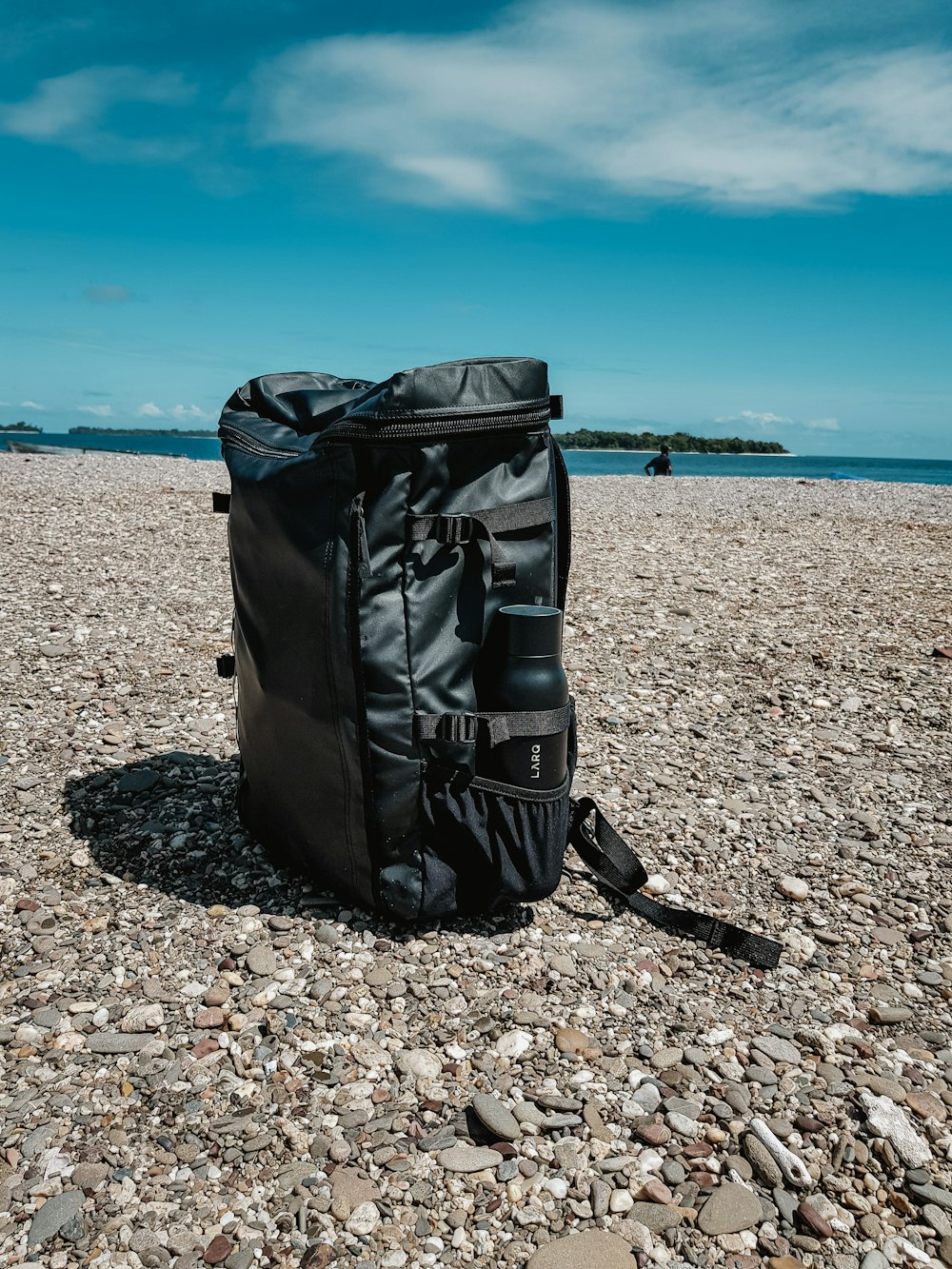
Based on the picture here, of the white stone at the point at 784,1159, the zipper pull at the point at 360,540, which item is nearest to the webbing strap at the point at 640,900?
the white stone at the point at 784,1159

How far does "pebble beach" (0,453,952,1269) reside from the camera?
6.96 feet

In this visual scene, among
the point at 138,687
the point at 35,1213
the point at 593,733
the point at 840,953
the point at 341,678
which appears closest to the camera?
the point at 35,1213

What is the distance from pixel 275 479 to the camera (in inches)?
122

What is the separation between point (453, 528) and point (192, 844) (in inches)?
71.8

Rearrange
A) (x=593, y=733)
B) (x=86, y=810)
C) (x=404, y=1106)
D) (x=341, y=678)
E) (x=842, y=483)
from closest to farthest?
1. (x=404, y=1106)
2. (x=341, y=678)
3. (x=86, y=810)
4. (x=593, y=733)
5. (x=842, y=483)

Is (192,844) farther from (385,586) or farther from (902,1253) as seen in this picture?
(902,1253)

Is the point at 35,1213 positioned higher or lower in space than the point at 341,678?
lower

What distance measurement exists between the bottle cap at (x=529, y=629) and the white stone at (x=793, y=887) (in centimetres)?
146

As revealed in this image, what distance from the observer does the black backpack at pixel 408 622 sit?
2867 millimetres

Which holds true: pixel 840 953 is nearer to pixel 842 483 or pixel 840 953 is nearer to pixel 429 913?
pixel 429 913

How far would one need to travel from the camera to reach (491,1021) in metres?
2.79

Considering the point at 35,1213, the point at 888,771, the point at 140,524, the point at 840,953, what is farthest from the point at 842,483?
the point at 35,1213

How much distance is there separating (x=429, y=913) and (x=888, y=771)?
281cm

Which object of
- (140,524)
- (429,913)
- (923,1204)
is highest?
(140,524)
